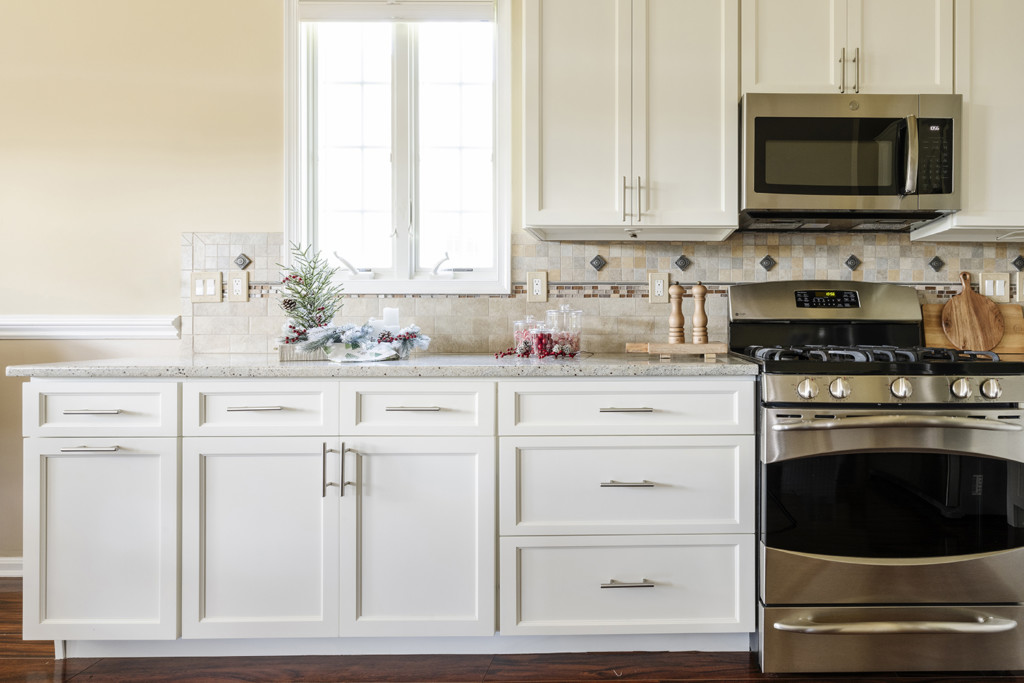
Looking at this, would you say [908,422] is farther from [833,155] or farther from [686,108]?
[686,108]

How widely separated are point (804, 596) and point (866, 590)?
170mm

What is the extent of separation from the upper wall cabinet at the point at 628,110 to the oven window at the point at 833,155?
112mm

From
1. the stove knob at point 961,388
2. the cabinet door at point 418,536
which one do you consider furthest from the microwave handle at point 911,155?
the cabinet door at point 418,536

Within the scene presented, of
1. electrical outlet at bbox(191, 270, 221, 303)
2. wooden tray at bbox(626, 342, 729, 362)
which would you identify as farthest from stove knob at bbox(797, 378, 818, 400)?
electrical outlet at bbox(191, 270, 221, 303)

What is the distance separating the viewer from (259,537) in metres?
1.68

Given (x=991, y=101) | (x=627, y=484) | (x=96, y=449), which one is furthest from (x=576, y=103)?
(x=96, y=449)

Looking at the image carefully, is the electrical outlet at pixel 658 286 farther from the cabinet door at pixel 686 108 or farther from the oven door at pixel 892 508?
the oven door at pixel 892 508

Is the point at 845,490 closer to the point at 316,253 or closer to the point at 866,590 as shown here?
the point at 866,590

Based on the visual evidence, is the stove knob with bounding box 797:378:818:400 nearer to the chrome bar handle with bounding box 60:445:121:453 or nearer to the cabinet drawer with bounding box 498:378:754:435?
the cabinet drawer with bounding box 498:378:754:435

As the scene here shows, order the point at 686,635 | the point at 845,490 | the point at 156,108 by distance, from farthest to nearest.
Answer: the point at 156,108 < the point at 686,635 < the point at 845,490

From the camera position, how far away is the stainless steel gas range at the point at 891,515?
163 cm

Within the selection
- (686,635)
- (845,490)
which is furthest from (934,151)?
(686,635)

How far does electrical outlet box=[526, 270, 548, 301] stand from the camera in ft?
7.54

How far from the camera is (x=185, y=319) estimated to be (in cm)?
231
